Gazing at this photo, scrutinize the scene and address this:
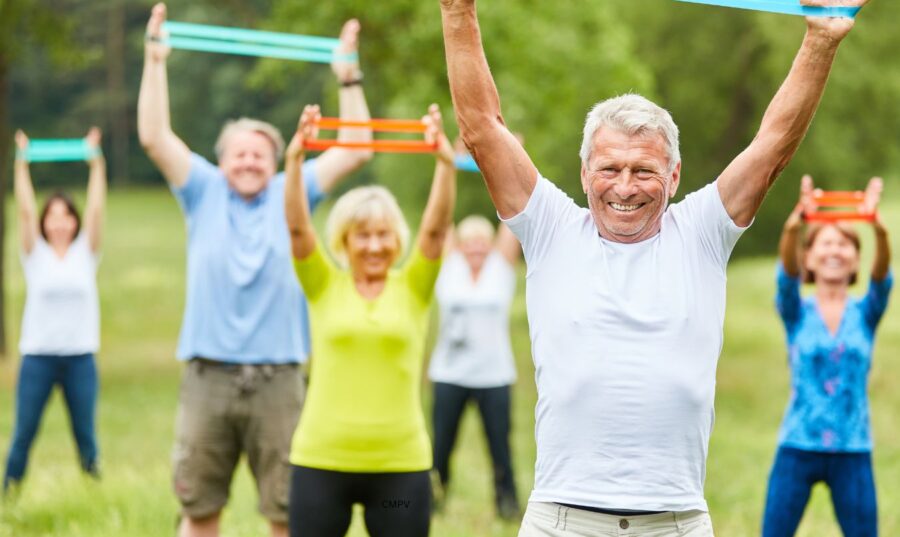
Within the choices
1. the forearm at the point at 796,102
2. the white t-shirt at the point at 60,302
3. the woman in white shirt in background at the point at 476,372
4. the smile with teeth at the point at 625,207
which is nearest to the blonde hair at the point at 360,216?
the smile with teeth at the point at 625,207

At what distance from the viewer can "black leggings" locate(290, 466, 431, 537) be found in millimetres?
5230

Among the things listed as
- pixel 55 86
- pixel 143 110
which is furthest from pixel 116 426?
pixel 55 86

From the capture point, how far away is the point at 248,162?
6199 mm

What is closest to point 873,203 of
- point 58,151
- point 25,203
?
point 58,151

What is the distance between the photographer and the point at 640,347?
354 cm

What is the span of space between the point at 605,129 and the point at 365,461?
214 cm

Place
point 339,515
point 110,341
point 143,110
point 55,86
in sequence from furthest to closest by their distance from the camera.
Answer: point 55,86 < point 110,341 < point 143,110 < point 339,515

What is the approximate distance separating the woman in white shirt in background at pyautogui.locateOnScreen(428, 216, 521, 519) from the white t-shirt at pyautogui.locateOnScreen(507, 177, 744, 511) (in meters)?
5.85

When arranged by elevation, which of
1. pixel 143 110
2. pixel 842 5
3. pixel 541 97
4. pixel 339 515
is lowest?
pixel 339 515

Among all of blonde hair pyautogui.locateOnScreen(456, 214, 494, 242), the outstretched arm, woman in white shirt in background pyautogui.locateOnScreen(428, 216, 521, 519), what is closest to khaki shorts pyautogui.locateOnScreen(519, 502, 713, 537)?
woman in white shirt in background pyautogui.locateOnScreen(428, 216, 521, 519)

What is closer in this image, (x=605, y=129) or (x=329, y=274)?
(x=605, y=129)

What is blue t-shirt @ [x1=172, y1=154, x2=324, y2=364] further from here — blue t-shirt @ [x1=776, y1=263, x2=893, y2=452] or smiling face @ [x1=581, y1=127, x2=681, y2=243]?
smiling face @ [x1=581, y1=127, x2=681, y2=243]

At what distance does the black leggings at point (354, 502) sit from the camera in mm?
5230

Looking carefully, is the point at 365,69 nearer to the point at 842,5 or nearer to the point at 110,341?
the point at 110,341
